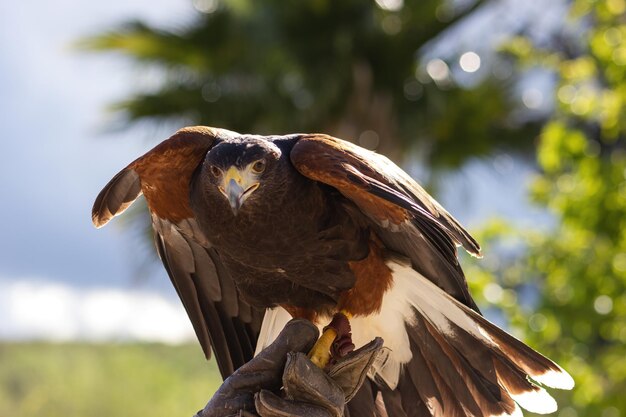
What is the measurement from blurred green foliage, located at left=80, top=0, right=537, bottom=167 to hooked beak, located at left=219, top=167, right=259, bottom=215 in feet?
24.4

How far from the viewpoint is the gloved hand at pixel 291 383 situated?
340 cm

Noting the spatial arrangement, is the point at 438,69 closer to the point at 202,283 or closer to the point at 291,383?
the point at 202,283

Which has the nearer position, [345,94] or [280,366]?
[280,366]

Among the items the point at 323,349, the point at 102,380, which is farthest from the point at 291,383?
the point at 102,380

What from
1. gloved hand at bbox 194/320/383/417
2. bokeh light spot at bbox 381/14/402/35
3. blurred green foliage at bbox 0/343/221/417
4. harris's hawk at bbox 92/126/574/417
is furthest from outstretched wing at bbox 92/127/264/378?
blurred green foliage at bbox 0/343/221/417

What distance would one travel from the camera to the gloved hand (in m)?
3.40

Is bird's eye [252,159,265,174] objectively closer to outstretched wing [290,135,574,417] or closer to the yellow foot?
outstretched wing [290,135,574,417]

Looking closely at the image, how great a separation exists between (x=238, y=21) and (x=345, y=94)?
1.51 meters

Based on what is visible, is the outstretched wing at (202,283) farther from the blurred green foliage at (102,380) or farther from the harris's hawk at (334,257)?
the blurred green foliage at (102,380)

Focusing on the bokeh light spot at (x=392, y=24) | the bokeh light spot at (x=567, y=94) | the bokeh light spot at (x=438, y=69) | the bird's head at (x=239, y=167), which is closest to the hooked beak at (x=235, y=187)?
the bird's head at (x=239, y=167)

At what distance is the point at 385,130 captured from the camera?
36.6 ft

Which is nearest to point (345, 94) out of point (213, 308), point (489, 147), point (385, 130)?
point (385, 130)

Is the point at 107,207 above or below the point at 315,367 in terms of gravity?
above

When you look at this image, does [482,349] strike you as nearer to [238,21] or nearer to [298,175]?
[298,175]
